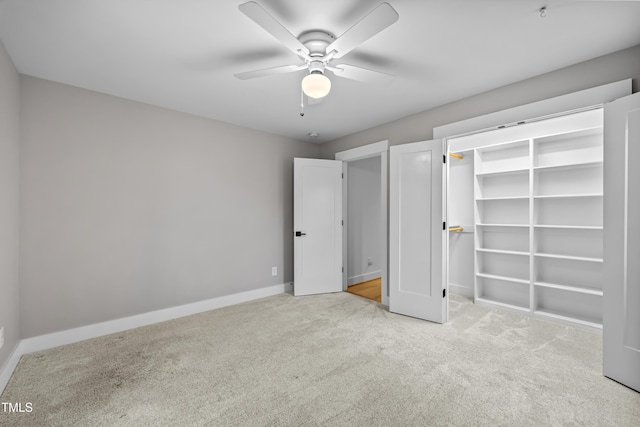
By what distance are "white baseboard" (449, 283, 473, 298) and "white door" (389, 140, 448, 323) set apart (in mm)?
1196

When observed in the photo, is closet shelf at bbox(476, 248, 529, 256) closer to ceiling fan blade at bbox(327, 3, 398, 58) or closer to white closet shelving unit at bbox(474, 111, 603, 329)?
white closet shelving unit at bbox(474, 111, 603, 329)

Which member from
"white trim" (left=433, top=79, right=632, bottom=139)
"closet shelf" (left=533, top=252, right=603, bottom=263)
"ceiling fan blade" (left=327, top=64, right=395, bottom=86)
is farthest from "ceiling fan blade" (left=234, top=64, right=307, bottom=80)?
"closet shelf" (left=533, top=252, right=603, bottom=263)

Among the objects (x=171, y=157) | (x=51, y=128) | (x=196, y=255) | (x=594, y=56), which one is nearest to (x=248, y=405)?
(x=196, y=255)

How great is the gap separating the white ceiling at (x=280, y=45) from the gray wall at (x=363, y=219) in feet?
6.60

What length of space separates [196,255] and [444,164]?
319 centimetres

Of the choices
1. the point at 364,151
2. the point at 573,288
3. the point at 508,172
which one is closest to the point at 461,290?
the point at 573,288

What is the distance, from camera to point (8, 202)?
217 cm

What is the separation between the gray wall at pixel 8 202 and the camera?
6.68ft

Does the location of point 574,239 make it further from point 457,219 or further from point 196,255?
point 196,255

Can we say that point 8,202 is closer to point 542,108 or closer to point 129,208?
point 129,208

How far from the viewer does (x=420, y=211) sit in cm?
323

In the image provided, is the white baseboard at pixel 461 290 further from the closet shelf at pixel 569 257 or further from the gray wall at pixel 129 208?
the gray wall at pixel 129 208

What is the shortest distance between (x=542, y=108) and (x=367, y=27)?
1986 mm

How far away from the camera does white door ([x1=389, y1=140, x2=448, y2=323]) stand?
307 cm
